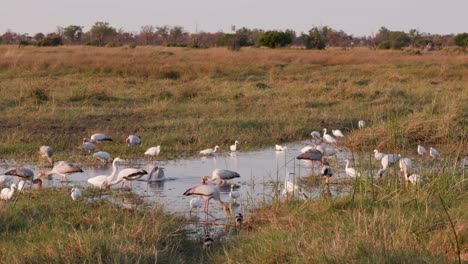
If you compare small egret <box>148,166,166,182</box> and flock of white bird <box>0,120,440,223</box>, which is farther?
small egret <box>148,166,166,182</box>

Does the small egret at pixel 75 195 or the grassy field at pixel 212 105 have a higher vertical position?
the small egret at pixel 75 195

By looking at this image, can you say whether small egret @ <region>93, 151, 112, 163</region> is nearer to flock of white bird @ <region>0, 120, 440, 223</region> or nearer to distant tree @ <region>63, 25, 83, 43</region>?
flock of white bird @ <region>0, 120, 440, 223</region>

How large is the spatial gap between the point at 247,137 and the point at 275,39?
36.6m

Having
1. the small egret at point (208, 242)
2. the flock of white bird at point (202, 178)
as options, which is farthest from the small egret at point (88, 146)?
the small egret at point (208, 242)

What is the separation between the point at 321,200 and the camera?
689cm

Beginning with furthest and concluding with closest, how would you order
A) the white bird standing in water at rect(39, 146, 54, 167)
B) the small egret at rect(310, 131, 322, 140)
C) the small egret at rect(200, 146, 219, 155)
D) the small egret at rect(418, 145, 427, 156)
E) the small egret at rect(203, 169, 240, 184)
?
the small egret at rect(310, 131, 322, 140), the small egret at rect(200, 146, 219, 155), the small egret at rect(418, 145, 427, 156), the white bird standing in water at rect(39, 146, 54, 167), the small egret at rect(203, 169, 240, 184)

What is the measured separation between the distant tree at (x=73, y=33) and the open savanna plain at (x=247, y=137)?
36113 millimetres

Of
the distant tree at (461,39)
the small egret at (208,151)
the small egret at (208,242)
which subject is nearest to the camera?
the small egret at (208,242)

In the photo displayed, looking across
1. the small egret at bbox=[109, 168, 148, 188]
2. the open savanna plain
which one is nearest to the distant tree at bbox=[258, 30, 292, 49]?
the open savanna plain

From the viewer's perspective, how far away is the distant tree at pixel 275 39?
158 ft

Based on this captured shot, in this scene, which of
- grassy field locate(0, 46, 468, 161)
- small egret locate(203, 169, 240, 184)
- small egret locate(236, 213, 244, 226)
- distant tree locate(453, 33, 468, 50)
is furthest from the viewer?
distant tree locate(453, 33, 468, 50)

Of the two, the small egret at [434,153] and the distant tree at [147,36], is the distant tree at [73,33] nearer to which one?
the distant tree at [147,36]

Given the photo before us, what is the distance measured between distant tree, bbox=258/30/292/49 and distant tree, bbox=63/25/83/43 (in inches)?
783

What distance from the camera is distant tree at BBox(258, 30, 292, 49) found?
4806 centimetres
